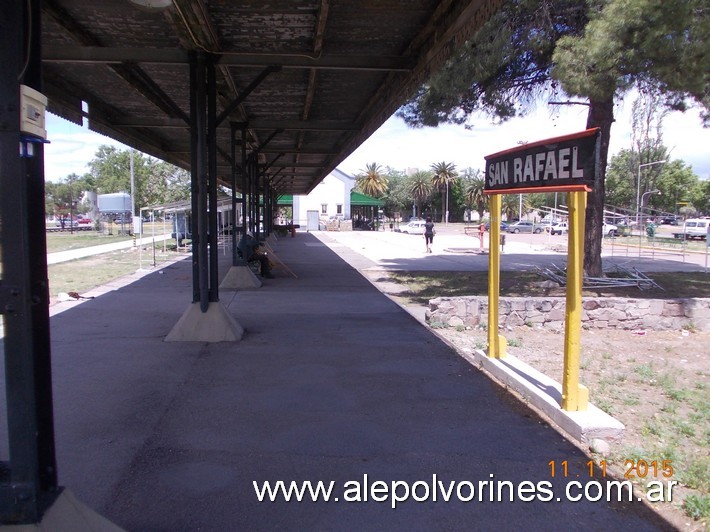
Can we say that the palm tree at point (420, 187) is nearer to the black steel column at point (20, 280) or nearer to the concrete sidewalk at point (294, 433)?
the concrete sidewalk at point (294, 433)

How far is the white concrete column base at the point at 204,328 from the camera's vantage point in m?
8.17

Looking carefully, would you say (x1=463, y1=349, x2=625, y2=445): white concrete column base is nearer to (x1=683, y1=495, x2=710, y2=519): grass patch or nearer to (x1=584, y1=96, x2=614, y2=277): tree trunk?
(x1=683, y1=495, x2=710, y2=519): grass patch

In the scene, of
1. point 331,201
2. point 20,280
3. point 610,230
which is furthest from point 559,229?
point 20,280

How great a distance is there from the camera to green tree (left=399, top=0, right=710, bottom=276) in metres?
10.0

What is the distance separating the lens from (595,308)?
10164 millimetres

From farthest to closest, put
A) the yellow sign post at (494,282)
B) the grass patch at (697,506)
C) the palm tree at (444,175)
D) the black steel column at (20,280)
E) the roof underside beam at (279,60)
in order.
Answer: the palm tree at (444,175) → the roof underside beam at (279,60) → the yellow sign post at (494,282) → the grass patch at (697,506) → the black steel column at (20,280)

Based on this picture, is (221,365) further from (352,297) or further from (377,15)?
(352,297)

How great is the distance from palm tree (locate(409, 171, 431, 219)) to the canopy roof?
83.5 metres

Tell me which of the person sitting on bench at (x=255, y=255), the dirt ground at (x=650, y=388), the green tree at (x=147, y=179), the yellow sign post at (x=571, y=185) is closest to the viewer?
the dirt ground at (x=650, y=388)

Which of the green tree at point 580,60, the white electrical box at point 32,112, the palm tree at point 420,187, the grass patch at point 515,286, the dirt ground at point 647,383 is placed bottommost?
the dirt ground at point 647,383

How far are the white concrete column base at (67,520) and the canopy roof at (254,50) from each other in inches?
158

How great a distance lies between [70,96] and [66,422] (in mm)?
6730

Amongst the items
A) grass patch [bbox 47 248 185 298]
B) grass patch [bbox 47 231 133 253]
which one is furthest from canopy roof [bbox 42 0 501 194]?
grass patch [bbox 47 231 133 253]

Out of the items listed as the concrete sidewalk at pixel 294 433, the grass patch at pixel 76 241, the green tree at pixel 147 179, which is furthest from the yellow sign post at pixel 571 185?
the green tree at pixel 147 179
